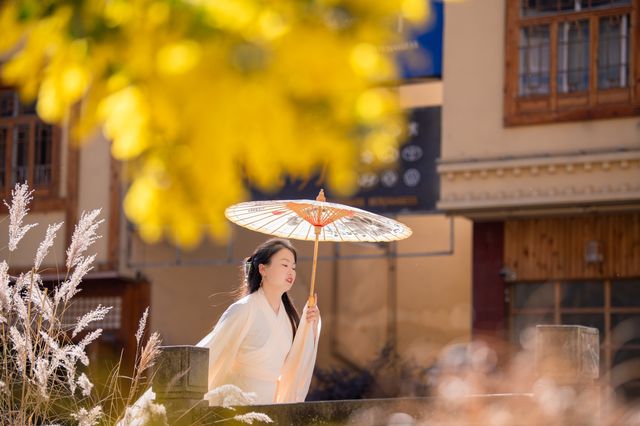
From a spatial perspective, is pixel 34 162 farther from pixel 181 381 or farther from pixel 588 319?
pixel 181 381

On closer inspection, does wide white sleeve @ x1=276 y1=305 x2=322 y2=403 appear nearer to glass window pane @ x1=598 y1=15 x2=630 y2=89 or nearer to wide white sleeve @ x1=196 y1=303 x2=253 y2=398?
wide white sleeve @ x1=196 y1=303 x2=253 y2=398

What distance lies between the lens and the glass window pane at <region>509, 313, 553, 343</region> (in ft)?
44.6

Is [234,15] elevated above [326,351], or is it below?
above

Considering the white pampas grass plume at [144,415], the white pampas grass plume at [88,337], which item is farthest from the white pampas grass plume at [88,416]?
the white pampas grass plume at [88,337]

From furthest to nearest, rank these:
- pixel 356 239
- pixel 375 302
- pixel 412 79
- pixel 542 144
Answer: pixel 375 302 < pixel 412 79 < pixel 542 144 < pixel 356 239

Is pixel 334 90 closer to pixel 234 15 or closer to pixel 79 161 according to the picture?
pixel 234 15

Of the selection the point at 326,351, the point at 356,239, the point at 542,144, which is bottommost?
the point at 326,351

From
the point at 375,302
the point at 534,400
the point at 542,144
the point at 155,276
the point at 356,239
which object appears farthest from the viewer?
the point at 155,276

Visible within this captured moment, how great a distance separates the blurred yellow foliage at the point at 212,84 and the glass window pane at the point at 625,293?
11.0 metres

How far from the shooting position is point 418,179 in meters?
14.5

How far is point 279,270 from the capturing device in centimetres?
769

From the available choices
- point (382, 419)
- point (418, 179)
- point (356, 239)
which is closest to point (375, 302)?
point (418, 179)

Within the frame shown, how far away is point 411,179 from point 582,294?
2450 mm

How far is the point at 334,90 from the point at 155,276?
14.9 metres
